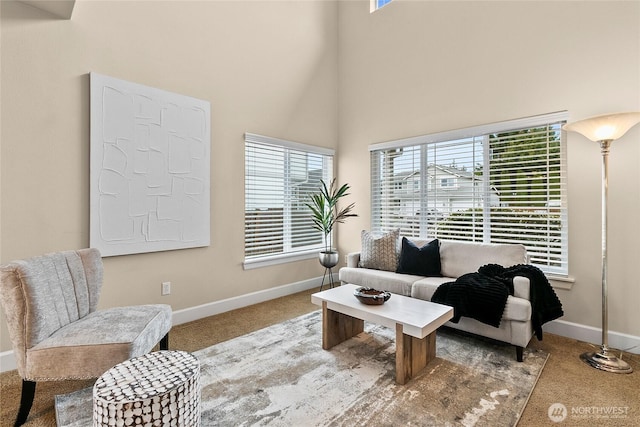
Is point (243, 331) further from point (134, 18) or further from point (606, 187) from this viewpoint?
point (606, 187)

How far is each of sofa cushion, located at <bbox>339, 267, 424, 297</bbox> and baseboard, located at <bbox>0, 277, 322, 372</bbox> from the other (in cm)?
82

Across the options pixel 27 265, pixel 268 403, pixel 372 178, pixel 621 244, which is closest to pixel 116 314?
pixel 27 265

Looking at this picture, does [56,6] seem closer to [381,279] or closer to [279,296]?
[279,296]

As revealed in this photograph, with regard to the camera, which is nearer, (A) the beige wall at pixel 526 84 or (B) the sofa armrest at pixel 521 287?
(B) the sofa armrest at pixel 521 287

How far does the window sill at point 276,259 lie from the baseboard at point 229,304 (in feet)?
1.10

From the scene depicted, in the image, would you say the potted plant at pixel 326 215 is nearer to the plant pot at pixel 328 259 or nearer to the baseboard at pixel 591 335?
the plant pot at pixel 328 259

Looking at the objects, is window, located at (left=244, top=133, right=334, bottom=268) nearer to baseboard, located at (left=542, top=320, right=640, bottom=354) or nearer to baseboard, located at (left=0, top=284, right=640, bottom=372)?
baseboard, located at (left=0, top=284, right=640, bottom=372)

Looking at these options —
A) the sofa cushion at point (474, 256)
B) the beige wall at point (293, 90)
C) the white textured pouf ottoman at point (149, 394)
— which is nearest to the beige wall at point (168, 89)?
the beige wall at point (293, 90)

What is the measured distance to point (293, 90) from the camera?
441cm

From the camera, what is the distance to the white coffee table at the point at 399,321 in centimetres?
216

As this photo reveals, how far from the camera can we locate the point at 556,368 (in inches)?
94.7

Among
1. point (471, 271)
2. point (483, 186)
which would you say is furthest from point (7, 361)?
point (483, 186)

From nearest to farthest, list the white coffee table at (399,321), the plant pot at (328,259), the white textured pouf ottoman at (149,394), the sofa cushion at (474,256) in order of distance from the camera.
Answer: the white textured pouf ottoman at (149,394)
the white coffee table at (399,321)
the sofa cushion at (474,256)
the plant pot at (328,259)

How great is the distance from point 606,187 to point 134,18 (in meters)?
4.46
